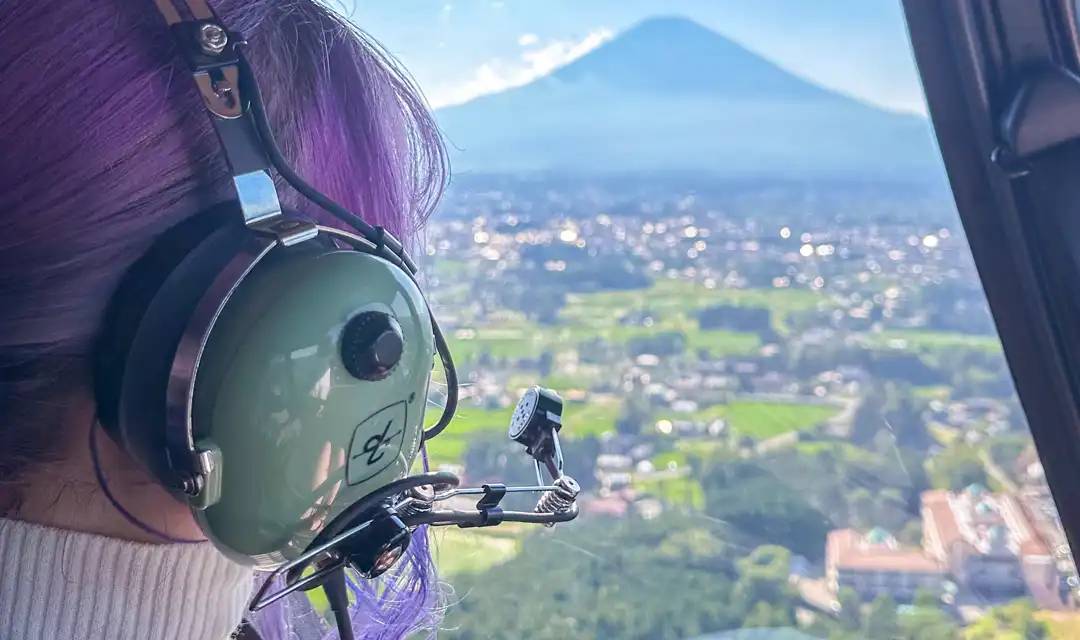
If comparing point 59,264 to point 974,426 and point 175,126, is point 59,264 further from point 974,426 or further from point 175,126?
point 974,426

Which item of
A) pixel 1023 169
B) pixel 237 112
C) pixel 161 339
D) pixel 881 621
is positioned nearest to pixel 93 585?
pixel 161 339

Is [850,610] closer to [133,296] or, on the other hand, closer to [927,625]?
[927,625]

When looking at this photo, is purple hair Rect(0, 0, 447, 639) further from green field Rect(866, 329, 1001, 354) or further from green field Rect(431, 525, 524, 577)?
green field Rect(866, 329, 1001, 354)

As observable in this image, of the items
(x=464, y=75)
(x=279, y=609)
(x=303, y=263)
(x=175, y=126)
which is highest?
(x=175, y=126)

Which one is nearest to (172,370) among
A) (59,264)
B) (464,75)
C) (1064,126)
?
(59,264)

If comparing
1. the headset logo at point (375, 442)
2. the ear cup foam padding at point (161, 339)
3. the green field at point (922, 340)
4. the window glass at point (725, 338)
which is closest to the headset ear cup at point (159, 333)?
the ear cup foam padding at point (161, 339)

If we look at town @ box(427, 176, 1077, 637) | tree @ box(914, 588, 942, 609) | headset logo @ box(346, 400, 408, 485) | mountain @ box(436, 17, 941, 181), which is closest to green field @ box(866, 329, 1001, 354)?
town @ box(427, 176, 1077, 637)
